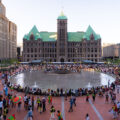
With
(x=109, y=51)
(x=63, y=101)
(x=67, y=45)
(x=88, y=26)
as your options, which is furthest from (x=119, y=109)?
(x=109, y=51)

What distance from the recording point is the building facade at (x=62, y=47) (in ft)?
339

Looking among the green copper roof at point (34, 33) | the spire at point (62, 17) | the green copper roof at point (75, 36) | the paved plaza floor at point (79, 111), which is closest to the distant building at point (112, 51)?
the green copper roof at point (75, 36)

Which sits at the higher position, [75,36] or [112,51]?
[75,36]

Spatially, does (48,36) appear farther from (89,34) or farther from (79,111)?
(79,111)

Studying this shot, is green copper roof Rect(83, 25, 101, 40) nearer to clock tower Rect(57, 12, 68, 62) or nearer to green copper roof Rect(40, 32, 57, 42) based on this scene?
clock tower Rect(57, 12, 68, 62)

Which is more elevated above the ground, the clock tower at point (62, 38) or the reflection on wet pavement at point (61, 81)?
the clock tower at point (62, 38)

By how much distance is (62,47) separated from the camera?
340ft

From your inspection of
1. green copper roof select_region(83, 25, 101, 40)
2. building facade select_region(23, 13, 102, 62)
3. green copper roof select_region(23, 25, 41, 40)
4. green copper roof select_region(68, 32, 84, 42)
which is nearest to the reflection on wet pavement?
building facade select_region(23, 13, 102, 62)

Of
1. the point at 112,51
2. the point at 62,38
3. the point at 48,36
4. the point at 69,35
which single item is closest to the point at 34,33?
the point at 48,36

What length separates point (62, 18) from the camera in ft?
338

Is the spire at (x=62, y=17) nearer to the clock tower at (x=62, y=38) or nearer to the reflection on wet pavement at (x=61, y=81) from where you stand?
the clock tower at (x=62, y=38)

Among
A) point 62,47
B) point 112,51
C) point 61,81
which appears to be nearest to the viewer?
point 61,81

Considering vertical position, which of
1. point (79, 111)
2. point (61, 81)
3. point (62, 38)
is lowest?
point (79, 111)

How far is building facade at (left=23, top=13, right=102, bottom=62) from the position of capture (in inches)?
4063
